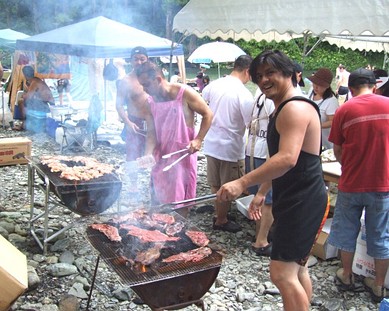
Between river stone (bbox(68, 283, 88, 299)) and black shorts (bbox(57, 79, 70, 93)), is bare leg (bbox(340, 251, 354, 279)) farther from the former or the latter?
black shorts (bbox(57, 79, 70, 93))

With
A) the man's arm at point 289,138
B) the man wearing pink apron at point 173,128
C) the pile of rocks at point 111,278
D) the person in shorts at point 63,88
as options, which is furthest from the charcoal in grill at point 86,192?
the person in shorts at point 63,88

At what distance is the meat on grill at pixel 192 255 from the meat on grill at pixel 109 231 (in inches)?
20.2

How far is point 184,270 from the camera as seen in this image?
9.32 feet

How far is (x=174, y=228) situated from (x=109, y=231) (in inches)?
21.3

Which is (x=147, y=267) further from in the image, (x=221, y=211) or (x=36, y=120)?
(x=36, y=120)

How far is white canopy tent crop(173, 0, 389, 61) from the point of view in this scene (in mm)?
4484

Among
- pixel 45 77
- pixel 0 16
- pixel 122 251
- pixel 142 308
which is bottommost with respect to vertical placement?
pixel 142 308

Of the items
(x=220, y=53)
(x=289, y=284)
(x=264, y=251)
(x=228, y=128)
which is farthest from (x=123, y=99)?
(x=220, y=53)

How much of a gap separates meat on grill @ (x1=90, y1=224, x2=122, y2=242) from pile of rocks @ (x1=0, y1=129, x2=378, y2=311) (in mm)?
569

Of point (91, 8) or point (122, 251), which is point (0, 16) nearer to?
point (91, 8)

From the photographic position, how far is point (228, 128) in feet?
17.4

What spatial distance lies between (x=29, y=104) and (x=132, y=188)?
247 inches

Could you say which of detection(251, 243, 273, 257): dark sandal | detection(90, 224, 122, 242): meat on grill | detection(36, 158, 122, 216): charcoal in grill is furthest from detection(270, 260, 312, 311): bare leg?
detection(36, 158, 122, 216): charcoal in grill

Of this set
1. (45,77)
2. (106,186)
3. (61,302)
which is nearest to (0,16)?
(106,186)
